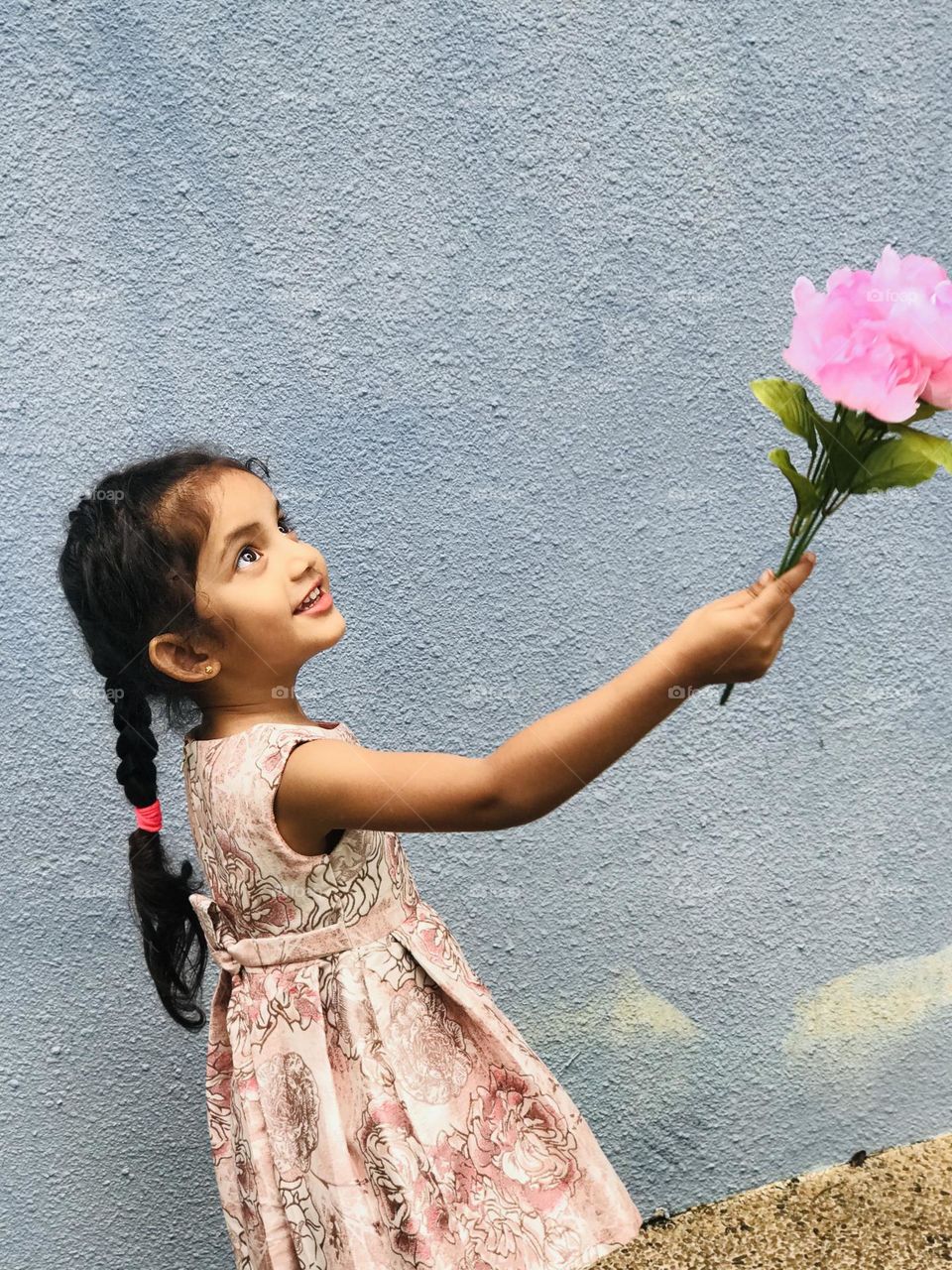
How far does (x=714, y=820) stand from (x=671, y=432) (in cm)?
72

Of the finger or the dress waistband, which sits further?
the dress waistband

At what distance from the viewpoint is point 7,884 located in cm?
225

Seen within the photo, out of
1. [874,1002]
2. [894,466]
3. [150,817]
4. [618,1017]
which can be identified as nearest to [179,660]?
[150,817]

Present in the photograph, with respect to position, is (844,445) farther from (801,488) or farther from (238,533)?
(238,533)

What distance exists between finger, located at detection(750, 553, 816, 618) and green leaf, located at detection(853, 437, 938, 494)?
10cm

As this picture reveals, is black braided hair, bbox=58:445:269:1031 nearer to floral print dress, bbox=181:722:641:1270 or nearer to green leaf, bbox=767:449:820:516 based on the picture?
floral print dress, bbox=181:722:641:1270

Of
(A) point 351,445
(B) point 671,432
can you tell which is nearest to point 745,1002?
(B) point 671,432

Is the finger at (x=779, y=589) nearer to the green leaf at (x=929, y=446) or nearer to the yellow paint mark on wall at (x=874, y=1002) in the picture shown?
the green leaf at (x=929, y=446)

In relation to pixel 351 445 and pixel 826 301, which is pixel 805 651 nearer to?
pixel 351 445

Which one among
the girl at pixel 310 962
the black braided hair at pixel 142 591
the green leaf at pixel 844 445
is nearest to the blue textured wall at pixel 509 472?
the black braided hair at pixel 142 591

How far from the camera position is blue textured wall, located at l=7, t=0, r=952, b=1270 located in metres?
2.15

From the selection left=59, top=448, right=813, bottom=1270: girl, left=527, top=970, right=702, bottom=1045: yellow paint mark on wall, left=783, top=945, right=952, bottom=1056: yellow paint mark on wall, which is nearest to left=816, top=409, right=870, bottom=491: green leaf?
left=59, top=448, right=813, bottom=1270: girl

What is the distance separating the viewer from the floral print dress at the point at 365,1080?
5.38ft

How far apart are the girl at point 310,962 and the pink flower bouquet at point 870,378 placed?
32 cm
